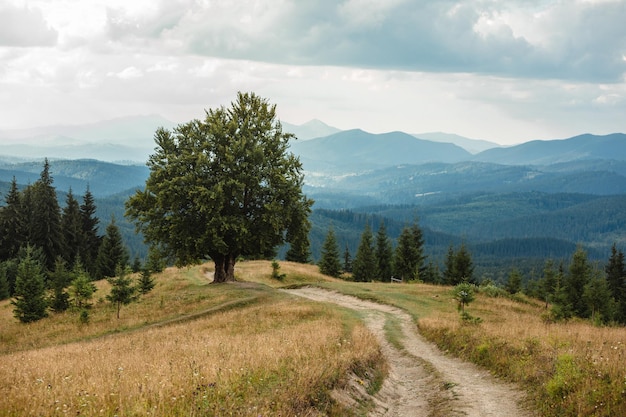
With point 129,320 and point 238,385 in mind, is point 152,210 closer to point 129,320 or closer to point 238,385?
point 129,320

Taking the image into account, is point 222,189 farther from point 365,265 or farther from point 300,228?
point 365,265

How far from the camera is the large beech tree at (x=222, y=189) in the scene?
3825 cm

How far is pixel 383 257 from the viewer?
8794 centimetres

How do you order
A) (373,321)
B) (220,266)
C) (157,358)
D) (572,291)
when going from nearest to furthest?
(157,358), (373,321), (220,266), (572,291)

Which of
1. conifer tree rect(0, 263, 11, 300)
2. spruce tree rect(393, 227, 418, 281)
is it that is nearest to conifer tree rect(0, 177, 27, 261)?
conifer tree rect(0, 263, 11, 300)

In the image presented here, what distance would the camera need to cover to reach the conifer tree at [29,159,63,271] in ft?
243

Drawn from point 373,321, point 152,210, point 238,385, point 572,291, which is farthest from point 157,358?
point 572,291

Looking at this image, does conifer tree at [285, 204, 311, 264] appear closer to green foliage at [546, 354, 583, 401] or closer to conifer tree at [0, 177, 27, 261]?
green foliage at [546, 354, 583, 401]

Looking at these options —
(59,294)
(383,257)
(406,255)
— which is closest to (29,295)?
(59,294)

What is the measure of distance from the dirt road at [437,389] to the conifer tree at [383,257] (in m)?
64.6

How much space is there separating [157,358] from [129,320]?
1989 centimetres

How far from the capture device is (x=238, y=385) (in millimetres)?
10383

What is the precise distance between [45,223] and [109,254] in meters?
11.2

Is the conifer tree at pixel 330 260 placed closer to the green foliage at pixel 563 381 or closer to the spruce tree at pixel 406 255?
the spruce tree at pixel 406 255
